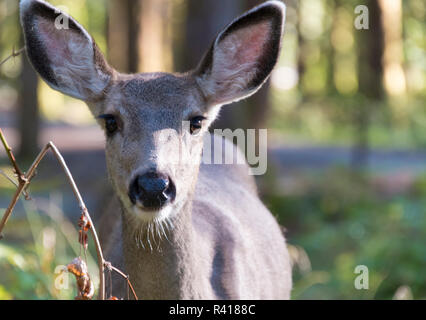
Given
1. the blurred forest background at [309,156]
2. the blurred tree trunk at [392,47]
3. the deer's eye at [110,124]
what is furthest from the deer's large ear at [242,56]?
the blurred tree trunk at [392,47]

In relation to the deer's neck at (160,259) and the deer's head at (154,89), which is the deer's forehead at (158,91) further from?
the deer's neck at (160,259)

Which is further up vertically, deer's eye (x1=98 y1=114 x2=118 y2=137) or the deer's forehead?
the deer's forehead

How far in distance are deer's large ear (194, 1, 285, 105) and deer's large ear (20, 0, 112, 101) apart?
25.3 inches

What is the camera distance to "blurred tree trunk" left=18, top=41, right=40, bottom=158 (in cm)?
1634

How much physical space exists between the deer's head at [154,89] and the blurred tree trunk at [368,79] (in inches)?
396

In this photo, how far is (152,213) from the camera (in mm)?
3629

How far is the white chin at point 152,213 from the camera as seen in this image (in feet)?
11.9

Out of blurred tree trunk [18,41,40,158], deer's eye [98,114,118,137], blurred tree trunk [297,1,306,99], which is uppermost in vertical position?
blurred tree trunk [297,1,306,99]

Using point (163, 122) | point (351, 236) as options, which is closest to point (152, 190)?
point (163, 122)

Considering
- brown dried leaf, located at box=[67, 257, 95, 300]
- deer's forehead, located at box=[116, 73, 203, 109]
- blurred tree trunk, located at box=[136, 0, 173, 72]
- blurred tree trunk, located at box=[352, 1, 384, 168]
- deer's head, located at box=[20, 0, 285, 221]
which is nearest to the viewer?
brown dried leaf, located at box=[67, 257, 95, 300]

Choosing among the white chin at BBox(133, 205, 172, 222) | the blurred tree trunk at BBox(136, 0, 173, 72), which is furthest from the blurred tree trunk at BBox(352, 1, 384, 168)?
the white chin at BBox(133, 205, 172, 222)

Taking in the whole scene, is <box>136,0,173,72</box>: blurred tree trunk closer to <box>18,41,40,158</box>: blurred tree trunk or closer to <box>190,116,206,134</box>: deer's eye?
<box>18,41,40,158</box>: blurred tree trunk

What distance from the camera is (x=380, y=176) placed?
14.0m
